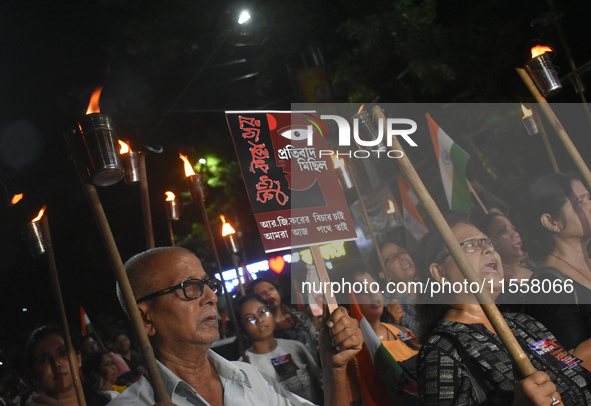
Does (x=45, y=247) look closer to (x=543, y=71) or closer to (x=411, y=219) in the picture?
(x=411, y=219)

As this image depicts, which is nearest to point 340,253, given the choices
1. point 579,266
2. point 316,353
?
point 316,353

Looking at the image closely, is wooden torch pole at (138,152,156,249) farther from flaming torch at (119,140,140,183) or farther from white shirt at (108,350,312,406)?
white shirt at (108,350,312,406)

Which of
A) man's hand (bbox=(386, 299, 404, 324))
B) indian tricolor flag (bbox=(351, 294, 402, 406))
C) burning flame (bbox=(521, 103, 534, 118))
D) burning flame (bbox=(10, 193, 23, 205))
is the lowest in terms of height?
indian tricolor flag (bbox=(351, 294, 402, 406))

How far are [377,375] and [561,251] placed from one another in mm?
1941

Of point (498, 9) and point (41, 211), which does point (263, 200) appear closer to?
point (41, 211)

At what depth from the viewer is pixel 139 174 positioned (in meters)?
4.28

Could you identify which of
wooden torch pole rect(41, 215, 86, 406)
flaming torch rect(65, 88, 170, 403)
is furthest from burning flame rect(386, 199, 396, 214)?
flaming torch rect(65, 88, 170, 403)

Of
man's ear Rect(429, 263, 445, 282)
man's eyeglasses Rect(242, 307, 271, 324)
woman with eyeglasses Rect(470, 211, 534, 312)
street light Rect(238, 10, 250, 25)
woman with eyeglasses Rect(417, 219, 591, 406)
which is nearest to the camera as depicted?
woman with eyeglasses Rect(417, 219, 591, 406)

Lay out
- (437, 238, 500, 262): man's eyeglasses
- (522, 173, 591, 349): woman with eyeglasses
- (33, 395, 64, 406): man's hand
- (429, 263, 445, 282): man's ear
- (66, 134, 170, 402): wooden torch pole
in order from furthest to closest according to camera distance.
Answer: (33, 395, 64, 406): man's hand → (522, 173, 591, 349): woman with eyeglasses → (437, 238, 500, 262): man's eyeglasses → (429, 263, 445, 282): man's ear → (66, 134, 170, 402): wooden torch pole

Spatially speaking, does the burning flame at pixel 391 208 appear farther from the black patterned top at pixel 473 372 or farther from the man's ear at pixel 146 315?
the man's ear at pixel 146 315

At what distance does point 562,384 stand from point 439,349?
0.76m

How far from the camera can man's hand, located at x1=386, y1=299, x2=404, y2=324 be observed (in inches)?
227

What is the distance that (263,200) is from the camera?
3.12 meters

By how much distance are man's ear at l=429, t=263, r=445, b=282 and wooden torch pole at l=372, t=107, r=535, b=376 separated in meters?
0.40
